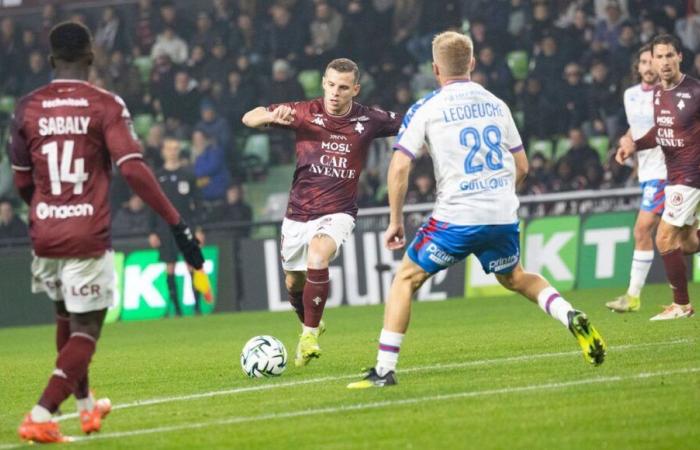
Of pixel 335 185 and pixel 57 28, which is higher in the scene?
pixel 57 28

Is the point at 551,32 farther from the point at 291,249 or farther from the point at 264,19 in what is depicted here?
the point at 291,249

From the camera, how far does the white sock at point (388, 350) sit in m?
8.60

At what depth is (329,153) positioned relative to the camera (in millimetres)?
11453

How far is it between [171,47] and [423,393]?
17270 mm

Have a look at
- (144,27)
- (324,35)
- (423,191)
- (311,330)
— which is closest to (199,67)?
(144,27)

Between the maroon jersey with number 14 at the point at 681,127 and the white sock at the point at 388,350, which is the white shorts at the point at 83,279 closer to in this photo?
the white sock at the point at 388,350

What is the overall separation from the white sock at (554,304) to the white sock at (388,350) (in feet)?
3.24

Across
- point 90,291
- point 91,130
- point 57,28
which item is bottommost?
point 90,291

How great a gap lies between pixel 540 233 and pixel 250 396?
10.9 m

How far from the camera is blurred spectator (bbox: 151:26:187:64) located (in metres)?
24.7

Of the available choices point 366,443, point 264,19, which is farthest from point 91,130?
point 264,19

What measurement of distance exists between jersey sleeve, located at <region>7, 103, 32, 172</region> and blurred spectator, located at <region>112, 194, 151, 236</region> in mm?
14081

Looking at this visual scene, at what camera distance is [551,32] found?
22.3m

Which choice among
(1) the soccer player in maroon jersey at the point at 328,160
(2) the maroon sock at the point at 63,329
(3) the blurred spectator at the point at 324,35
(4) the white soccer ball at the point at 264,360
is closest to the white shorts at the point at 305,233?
(1) the soccer player in maroon jersey at the point at 328,160
